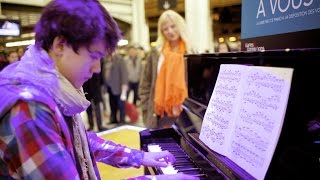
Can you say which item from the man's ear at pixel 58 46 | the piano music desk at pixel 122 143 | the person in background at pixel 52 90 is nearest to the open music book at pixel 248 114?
the person in background at pixel 52 90

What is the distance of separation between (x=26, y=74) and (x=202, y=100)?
4.92ft

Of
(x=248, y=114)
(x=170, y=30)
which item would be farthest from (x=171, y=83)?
(x=248, y=114)

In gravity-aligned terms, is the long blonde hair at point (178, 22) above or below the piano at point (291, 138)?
above

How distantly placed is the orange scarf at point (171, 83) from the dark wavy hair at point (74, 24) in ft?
6.58

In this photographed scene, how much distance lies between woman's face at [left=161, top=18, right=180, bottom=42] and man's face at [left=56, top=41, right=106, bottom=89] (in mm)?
1947

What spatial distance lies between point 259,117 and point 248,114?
81 mm

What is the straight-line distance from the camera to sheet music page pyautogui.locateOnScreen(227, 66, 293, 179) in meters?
Answer: 1.18

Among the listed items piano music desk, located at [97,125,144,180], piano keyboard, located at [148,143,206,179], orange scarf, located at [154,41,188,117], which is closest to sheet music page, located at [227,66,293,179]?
piano keyboard, located at [148,143,206,179]

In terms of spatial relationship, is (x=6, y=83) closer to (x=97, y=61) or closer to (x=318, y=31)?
(x=97, y=61)

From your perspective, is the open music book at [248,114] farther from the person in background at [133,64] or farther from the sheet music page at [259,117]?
the person in background at [133,64]

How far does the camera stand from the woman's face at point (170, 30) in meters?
2.99

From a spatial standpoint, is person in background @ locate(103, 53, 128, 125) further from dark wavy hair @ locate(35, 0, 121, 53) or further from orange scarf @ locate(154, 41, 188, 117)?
dark wavy hair @ locate(35, 0, 121, 53)

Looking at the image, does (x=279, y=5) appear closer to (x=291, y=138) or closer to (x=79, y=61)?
(x=291, y=138)

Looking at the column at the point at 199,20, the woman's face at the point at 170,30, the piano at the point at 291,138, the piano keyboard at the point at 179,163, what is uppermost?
the column at the point at 199,20
